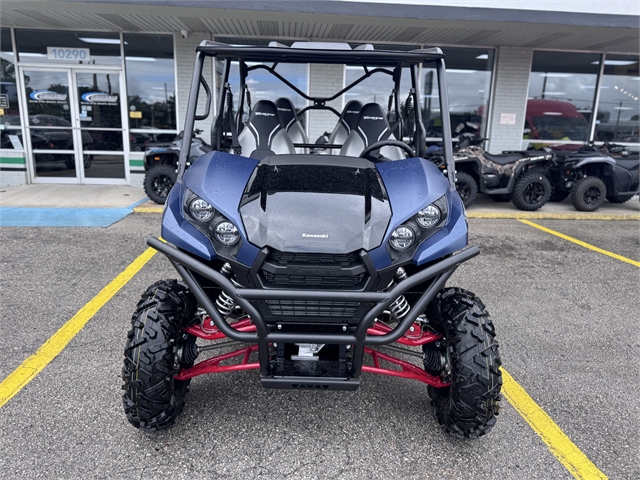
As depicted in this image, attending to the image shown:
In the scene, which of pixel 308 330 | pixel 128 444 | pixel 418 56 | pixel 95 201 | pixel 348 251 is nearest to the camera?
pixel 348 251

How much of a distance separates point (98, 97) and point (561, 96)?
10081 millimetres

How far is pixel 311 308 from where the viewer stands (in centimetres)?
207

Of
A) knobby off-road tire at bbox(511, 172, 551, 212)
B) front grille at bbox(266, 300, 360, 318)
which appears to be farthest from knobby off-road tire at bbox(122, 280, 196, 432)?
knobby off-road tire at bbox(511, 172, 551, 212)

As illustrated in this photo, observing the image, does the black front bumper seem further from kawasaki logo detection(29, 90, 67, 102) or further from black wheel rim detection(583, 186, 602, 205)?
kawasaki logo detection(29, 90, 67, 102)

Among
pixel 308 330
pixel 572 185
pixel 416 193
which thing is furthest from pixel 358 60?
pixel 572 185

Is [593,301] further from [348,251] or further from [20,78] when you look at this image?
[20,78]

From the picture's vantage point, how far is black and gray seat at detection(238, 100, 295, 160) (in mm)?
3279

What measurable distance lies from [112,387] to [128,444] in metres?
0.55

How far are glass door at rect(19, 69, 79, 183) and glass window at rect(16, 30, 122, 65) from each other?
287 millimetres

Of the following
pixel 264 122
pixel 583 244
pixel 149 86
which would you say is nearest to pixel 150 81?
pixel 149 86

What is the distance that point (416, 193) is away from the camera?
230 centimetres

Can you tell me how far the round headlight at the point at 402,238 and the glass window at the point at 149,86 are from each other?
877 cm

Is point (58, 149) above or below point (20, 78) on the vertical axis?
below

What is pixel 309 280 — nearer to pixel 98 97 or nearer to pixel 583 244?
pixel 583 244
